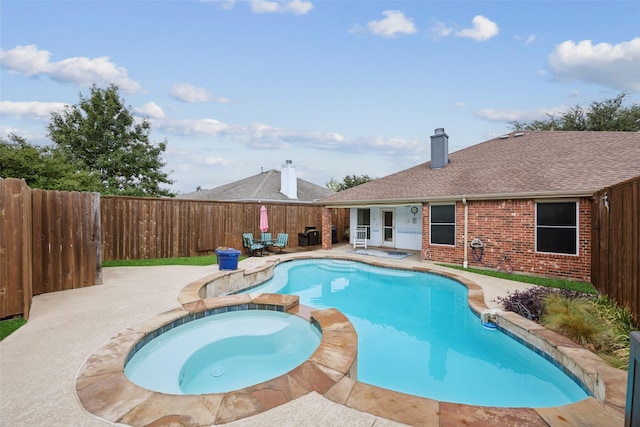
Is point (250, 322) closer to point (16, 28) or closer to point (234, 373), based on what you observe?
point (234, 373)

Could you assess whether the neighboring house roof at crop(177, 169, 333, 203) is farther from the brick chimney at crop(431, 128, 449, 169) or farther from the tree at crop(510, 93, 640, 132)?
the tree at crop(510, 93, 640, 132)

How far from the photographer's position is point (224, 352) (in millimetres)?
4707

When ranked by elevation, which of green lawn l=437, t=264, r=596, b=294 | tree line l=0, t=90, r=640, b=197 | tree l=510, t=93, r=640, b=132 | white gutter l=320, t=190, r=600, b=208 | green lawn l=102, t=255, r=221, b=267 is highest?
tree l=510, t=93, r=640, b=132

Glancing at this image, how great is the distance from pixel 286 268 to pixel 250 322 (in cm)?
532

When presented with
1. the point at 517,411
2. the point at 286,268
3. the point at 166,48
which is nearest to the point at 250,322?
the point at 517,411

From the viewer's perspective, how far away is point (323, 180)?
42.0m

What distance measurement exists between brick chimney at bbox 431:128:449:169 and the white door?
9.78 feet

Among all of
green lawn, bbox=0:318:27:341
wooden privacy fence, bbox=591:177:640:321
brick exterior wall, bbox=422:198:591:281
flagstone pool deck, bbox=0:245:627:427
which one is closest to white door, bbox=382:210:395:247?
brick exterior wall, bbox=422:198:591:281

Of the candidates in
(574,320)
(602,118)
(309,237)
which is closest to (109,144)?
(309,237)

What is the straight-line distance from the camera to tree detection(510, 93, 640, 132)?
22.4 meters

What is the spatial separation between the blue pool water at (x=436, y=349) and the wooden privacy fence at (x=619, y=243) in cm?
170

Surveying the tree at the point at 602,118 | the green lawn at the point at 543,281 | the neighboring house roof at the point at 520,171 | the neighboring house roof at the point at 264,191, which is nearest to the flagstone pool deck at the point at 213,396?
the green lawn at the point at 543,281

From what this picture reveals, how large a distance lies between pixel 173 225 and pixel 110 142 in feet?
37.8

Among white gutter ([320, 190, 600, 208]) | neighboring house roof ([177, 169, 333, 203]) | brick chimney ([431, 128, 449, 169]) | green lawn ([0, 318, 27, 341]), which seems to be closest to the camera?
green lawn ([0, 318, 27, 341])
